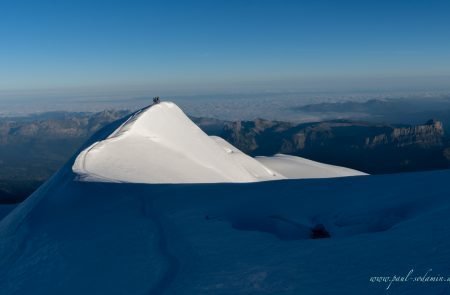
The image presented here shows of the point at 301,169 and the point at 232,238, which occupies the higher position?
the point at 232,238

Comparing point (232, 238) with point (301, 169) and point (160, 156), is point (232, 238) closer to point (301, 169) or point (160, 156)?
point (160, 156)

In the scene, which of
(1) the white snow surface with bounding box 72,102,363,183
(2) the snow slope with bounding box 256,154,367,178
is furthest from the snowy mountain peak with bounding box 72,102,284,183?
(2) the snow slope with bounding box 256,154,367,178

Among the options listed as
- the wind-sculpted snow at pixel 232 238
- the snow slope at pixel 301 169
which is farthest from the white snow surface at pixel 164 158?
the wind-sculpted snow at pixel 232 238

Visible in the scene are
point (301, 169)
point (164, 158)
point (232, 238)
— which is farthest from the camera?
point (301, 169)

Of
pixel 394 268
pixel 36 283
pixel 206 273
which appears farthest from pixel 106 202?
pixel 394 268

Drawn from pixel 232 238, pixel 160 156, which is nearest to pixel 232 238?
pixel 232 238

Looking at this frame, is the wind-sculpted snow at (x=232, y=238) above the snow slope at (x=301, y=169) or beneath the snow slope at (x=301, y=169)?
above

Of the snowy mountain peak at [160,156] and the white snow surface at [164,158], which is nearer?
the snowy mountain peak at [160,156]

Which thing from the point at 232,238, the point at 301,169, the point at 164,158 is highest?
the point at 232,238

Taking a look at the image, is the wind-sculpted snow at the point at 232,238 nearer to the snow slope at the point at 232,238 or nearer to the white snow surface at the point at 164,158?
the snow slope at the point at 232,238
